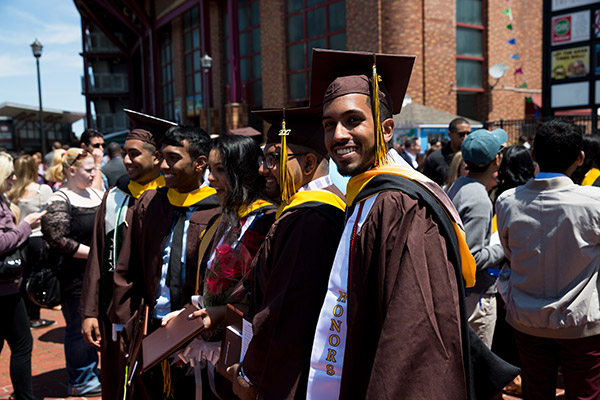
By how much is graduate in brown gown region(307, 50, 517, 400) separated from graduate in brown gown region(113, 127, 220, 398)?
154 cm

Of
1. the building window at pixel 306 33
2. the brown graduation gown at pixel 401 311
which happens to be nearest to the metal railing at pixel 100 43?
the building window at pixel 306 33

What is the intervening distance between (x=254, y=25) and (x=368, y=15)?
274 inches

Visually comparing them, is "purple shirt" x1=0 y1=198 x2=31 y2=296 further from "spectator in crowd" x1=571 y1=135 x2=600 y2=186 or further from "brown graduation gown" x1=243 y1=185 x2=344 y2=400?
"spectator in crowd" x1=571 y1=135 x2=600 y2=186

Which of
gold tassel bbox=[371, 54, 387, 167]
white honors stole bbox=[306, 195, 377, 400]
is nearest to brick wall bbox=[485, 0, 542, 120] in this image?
gold tassel bbox=[371, 54, 387, 167]

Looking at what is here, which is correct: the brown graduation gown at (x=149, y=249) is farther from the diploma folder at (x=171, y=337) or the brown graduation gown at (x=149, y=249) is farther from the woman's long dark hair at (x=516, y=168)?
the woman's long dark hair at (x=516, y=168)

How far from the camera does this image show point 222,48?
23.9 m

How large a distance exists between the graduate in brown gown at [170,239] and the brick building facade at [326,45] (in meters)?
13.6

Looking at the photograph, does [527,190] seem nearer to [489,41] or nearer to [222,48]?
[489,41]

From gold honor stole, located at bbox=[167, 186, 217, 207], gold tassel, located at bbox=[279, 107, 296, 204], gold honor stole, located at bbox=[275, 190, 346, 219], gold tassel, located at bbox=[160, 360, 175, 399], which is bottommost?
gold tassel, located at bbox=[160, 360, 175, 399]

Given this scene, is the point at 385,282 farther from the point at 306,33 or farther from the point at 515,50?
the point at 515,50

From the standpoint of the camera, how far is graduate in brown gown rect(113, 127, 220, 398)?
124 inches

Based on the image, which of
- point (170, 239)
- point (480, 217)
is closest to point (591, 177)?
point (480, 217)

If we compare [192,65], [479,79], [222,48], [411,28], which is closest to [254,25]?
[222,48]

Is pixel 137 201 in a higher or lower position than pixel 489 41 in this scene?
lower
